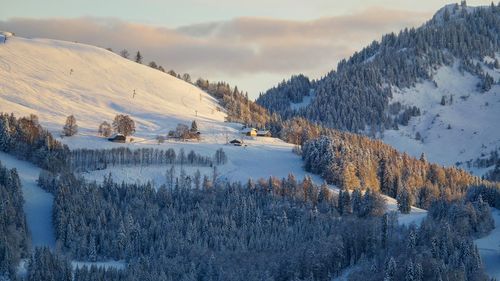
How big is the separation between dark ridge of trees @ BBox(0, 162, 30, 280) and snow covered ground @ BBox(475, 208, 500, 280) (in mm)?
70392

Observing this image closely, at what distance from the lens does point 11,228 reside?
605 feet

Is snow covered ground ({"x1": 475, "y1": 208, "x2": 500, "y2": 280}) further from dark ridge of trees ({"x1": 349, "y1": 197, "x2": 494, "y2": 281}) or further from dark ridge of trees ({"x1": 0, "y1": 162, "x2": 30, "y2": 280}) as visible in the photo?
dark ridge of trees ({"x1": 0, "y1": 162, "x2": 30, "y2": 280})

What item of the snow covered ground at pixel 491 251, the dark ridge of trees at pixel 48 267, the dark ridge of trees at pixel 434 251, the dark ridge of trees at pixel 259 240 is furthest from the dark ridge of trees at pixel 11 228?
the snow covered ground at pixel 491 251

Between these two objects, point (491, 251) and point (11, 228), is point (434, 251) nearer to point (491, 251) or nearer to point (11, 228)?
point (491, 251)

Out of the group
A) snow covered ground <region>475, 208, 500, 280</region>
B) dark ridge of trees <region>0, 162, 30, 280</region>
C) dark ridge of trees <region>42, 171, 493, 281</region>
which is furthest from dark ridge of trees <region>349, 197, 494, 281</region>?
dark ridge of trees <region>0, 162, 30, 280</region>

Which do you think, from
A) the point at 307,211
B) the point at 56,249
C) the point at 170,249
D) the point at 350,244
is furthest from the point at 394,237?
the point at 56,249

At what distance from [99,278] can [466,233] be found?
187ft

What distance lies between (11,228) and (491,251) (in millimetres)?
74846

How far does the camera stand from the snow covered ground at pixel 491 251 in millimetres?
173475

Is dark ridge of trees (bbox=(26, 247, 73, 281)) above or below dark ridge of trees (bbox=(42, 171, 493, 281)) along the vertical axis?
below

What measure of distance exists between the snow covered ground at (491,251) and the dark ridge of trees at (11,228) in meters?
70.4

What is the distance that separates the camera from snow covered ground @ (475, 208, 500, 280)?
569 feet

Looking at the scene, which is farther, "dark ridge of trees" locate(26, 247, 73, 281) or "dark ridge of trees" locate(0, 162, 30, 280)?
"dark ridge of trees" locate(0, 162, 30, 280)

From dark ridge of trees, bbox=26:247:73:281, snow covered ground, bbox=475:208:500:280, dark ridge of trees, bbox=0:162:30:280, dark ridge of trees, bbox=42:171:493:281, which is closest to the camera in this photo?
dark ridge of trees, bbox=26:247:73:281
